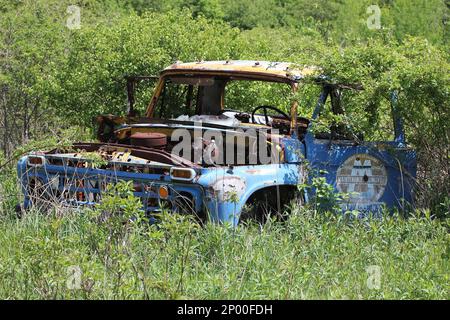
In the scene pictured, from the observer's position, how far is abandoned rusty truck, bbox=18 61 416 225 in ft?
22.8

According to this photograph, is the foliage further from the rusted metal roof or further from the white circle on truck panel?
the rusted metal roof

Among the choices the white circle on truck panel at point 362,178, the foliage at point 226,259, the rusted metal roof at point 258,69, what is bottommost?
the foliage at point 226,259

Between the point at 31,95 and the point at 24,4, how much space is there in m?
4.62

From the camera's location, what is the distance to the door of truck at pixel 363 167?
7.90m

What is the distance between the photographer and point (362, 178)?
26.2 ft

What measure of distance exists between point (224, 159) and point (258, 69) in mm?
1112

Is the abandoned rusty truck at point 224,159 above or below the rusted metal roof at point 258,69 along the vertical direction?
below

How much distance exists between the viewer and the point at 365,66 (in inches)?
317

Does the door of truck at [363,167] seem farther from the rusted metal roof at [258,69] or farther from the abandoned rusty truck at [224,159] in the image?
the rusted metal roof at [258,69]

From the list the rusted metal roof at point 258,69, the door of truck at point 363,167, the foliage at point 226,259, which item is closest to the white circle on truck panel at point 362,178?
the door of truck at point 363,167

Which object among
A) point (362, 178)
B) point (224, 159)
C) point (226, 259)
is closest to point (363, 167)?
point (362, 178)

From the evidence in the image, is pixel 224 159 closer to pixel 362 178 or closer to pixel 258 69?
pixel 258 69
